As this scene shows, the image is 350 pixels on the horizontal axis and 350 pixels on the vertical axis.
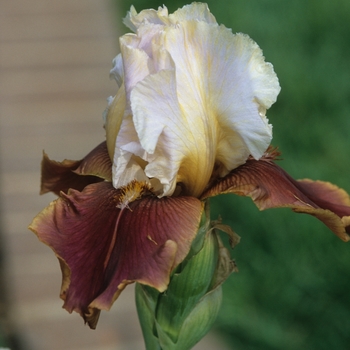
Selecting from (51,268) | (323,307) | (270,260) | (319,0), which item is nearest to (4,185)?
(51,268)

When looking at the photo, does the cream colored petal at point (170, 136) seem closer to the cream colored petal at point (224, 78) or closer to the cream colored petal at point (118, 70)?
the cream colored petal at point (224, 78)

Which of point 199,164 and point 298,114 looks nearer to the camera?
point 199,164

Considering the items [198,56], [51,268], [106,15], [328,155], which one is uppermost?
[198,56]

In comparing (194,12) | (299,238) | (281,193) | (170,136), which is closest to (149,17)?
(194,12)

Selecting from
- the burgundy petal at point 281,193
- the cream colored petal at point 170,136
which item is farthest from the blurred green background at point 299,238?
the cream colored petal at point 170,136

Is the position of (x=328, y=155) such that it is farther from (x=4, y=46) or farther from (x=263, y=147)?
(x=4, y=46)

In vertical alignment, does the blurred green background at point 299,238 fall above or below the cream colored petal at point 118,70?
below

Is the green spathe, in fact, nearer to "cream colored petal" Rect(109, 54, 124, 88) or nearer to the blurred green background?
"cream colored petal" Rect(109, 54, 124, 88)
